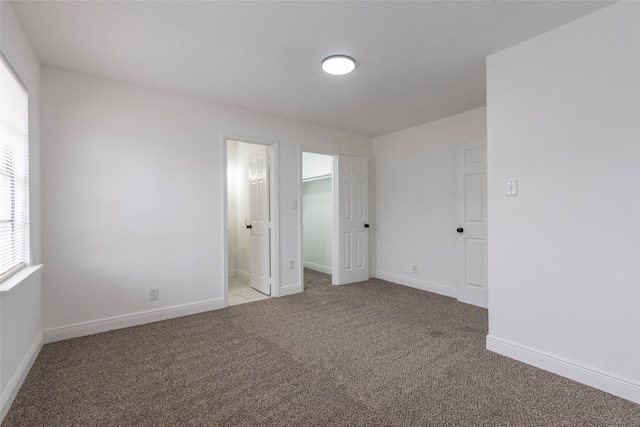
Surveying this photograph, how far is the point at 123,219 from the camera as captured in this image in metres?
2.88

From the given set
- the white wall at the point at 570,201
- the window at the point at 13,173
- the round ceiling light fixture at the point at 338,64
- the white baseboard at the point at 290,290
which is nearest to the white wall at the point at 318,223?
the white baseboard at the point at 290,290

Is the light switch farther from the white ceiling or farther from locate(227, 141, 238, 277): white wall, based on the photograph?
locate(227, 141, 238, 277): white wall

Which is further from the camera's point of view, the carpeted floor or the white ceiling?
the white ceiling

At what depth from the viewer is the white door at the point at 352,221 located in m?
4.57

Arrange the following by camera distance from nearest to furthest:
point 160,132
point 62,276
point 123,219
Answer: point 62,276 → point 123,219 → point 160,132

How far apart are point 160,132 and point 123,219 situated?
3.09ft

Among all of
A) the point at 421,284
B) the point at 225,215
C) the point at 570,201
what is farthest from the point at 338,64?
the point at 421,284

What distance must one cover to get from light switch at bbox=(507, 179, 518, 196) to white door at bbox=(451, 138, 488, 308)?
4.45ft

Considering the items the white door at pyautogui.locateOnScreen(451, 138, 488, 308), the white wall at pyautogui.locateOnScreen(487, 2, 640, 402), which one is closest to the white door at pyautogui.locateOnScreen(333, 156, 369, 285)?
the white door at pyautogui.locateOnScreen(451, 138, 488, 308)

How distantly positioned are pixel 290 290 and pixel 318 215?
2050 mm

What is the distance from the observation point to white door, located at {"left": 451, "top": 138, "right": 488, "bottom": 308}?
356 cm

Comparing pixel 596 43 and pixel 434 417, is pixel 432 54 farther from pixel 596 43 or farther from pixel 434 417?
pixel 434 417

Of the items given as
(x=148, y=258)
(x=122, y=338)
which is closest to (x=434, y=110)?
(x=148, y=258)

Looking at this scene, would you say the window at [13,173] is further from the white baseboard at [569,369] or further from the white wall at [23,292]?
the white baseboard at [569,369]
